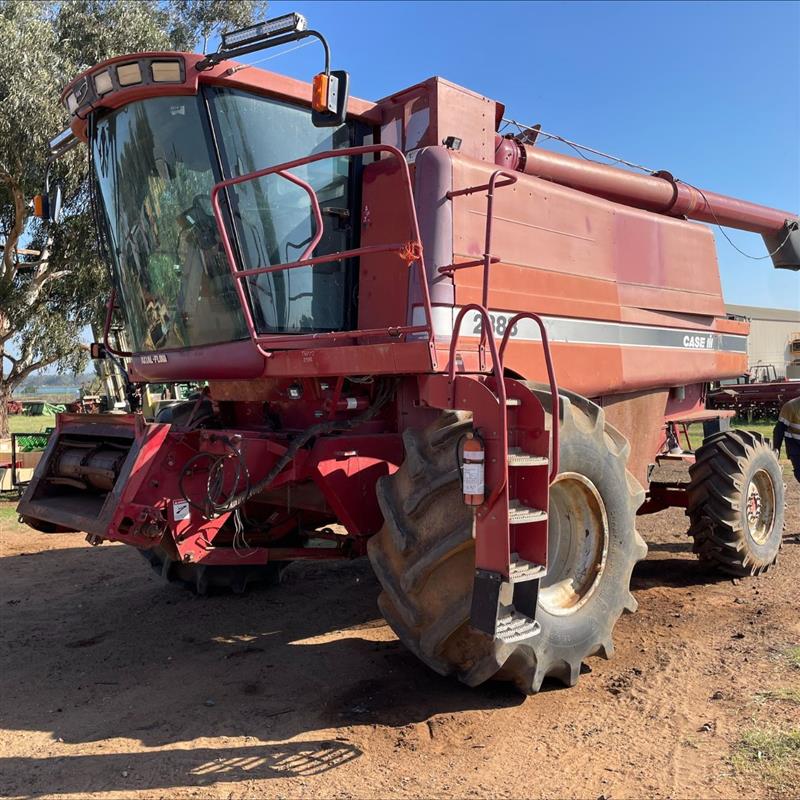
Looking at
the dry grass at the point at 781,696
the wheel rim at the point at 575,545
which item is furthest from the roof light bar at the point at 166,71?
the dry grass at the point at 781,696

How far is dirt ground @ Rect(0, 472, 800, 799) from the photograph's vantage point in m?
2.97

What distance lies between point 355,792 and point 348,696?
881 mm

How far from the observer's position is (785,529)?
7.83 m

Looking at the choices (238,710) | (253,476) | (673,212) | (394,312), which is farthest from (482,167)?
(238,710)

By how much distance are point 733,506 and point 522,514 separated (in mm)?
2994

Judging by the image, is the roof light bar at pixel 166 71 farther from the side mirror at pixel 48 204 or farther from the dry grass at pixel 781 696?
the dry grass at pixel 781 696

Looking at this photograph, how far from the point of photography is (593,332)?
5.00 metres

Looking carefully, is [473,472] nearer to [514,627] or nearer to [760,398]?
[514,627]

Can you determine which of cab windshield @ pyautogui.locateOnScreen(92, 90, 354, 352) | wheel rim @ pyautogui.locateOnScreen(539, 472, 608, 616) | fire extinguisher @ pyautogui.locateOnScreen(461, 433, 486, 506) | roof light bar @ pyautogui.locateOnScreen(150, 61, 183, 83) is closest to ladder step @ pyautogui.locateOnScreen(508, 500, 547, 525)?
fire extinguisher @ pyautogui.locateOnScreen(461, 433, 486, 506)

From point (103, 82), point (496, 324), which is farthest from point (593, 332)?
point (103, 82)

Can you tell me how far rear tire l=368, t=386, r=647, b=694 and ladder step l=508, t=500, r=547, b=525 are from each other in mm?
202

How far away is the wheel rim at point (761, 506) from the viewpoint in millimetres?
5988

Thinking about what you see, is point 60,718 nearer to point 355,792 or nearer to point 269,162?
point 355,792

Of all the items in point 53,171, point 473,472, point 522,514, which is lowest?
point 522,514
